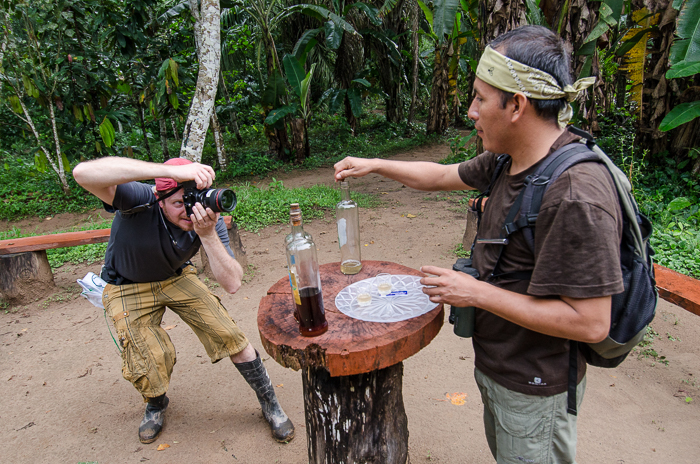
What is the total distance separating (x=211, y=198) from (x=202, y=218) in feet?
0.39

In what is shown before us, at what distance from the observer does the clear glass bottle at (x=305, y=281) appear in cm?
144

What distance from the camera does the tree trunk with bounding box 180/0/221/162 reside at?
4.50 metres

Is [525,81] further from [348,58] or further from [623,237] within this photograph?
[348,58]

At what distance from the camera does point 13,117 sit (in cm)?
880

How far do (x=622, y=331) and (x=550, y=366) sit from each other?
23 centimetres

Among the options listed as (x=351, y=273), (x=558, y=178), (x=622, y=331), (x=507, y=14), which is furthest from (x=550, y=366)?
(x=507, y=14)

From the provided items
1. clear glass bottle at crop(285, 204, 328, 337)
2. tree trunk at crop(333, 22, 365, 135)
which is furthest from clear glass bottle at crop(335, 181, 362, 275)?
tree trunk at crop(333, 22, 365, 135)

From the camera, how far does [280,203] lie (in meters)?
6.04

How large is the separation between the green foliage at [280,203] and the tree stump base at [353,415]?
390 centimetres

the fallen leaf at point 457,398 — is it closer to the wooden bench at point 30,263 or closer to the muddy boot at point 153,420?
the muddy boot at point 153,420

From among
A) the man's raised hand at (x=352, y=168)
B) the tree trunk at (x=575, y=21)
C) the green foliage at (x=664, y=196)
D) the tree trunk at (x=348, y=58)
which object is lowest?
the green foliage at (x=664, y=196)

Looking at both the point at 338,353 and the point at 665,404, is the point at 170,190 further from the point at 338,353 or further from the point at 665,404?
the point at 665,404

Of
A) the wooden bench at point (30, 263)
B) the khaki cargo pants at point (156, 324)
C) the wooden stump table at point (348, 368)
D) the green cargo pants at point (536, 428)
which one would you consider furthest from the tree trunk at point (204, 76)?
the green cargo pants at point (536, 428)

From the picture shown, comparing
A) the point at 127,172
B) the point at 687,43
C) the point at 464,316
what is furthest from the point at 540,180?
the point at 687,43
